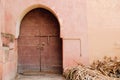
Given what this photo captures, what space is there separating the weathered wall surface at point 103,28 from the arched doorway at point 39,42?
913mm

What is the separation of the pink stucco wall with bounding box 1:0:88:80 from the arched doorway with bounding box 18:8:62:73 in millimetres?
541

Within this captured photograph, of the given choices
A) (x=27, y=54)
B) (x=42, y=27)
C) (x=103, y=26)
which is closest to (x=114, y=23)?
(x=103, y=26)

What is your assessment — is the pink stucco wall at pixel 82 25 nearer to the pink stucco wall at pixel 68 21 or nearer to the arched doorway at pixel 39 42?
the pink stucco wall at pixel 68 21

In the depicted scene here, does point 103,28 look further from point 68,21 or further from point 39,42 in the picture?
point 39,42

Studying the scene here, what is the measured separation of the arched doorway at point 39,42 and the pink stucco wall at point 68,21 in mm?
541

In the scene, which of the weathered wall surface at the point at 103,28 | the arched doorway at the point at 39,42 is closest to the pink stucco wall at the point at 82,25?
the weathered wall surface at the point at 103,28

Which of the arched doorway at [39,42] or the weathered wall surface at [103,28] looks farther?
the arched doorway at [39,42]

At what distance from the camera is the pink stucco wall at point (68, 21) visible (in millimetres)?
5312

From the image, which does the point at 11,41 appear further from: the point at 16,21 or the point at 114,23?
the point at 114,23

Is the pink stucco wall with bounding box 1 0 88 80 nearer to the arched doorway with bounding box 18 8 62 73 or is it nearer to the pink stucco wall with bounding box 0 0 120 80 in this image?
the pink stucco wall with bounding box 0 0 120 80

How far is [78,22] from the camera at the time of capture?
5348 millimetres

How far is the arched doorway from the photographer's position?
585 cm

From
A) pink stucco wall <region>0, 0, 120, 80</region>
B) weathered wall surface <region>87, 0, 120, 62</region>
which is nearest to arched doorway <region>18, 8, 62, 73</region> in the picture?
pink stucco wall <region>0, 0, 120, 80</region>

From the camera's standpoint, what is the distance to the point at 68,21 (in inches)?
210
